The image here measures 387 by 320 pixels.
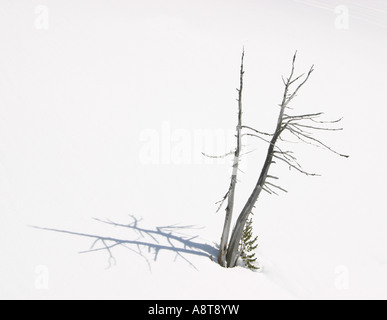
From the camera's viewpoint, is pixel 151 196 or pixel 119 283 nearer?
pixel 119 283

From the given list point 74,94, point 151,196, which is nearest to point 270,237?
point 151,196

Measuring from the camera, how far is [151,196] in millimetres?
9328

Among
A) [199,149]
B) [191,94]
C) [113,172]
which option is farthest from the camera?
[191,94]

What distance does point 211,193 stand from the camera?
10578 millimetres

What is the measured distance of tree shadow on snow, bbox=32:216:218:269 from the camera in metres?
6.07

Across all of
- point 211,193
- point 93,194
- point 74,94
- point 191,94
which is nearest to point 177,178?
point 211,193

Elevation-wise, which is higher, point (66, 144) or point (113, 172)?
point (66, 144)

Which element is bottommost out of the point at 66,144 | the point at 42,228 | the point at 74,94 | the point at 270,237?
the point at 270,237

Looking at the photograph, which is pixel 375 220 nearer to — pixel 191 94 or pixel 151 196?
pixel 151 196

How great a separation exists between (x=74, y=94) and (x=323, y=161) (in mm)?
12752

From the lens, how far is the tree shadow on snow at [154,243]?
6070 millimetres

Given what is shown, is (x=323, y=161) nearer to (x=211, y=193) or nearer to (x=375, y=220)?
(x=375, y=220)

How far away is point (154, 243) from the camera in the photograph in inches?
257

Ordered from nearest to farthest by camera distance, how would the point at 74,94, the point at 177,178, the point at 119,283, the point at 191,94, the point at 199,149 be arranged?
the point at 119,283
the point at 177,178
the point at 199,149
the point at 74,94
the point at 191,94
